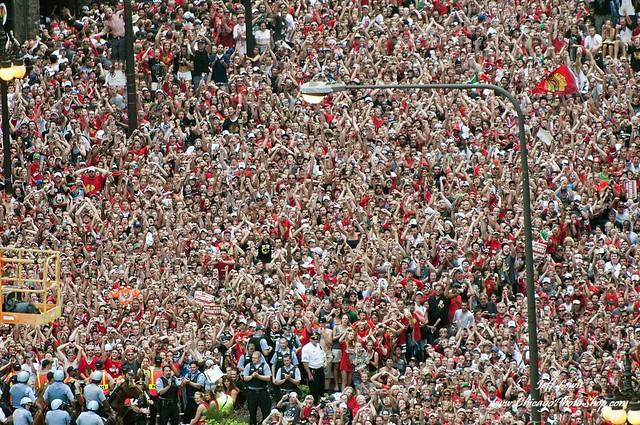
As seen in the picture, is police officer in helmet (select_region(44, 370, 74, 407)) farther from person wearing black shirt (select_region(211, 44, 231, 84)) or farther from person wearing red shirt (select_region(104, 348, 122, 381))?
person wearing black shirt (select_region(211, 44, 231, 84))

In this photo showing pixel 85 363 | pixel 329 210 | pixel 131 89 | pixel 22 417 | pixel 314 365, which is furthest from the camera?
pixel 131 89

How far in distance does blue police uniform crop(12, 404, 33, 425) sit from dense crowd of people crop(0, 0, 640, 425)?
0.95 ft

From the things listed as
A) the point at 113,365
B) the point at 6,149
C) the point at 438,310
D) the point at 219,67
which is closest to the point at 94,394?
the point at 113,365

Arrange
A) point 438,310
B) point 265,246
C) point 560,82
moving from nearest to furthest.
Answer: point 438,310 → point 265,246 → point 560,82

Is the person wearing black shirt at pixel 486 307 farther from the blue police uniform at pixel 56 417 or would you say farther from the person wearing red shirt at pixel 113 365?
the blue police uniform at pixel 56 417

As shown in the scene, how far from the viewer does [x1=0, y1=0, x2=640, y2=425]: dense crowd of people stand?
26.8m

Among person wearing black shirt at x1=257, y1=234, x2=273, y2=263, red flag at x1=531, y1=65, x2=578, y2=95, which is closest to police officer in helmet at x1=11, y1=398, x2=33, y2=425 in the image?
person wearing black shirt at x1=257, y1=234, x2=273, y2=263

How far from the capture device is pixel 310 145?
106 ft

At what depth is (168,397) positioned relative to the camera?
88.2 ft

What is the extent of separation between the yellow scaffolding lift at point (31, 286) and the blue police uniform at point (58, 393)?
102 cm

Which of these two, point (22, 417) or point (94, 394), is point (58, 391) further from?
point (22, 417)

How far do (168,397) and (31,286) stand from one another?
3.51 meters

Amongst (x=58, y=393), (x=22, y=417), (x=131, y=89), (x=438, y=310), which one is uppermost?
(x=131, y=89)

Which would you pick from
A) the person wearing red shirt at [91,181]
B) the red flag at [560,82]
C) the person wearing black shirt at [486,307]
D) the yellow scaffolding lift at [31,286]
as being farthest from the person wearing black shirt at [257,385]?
the red flag at [560,82]
